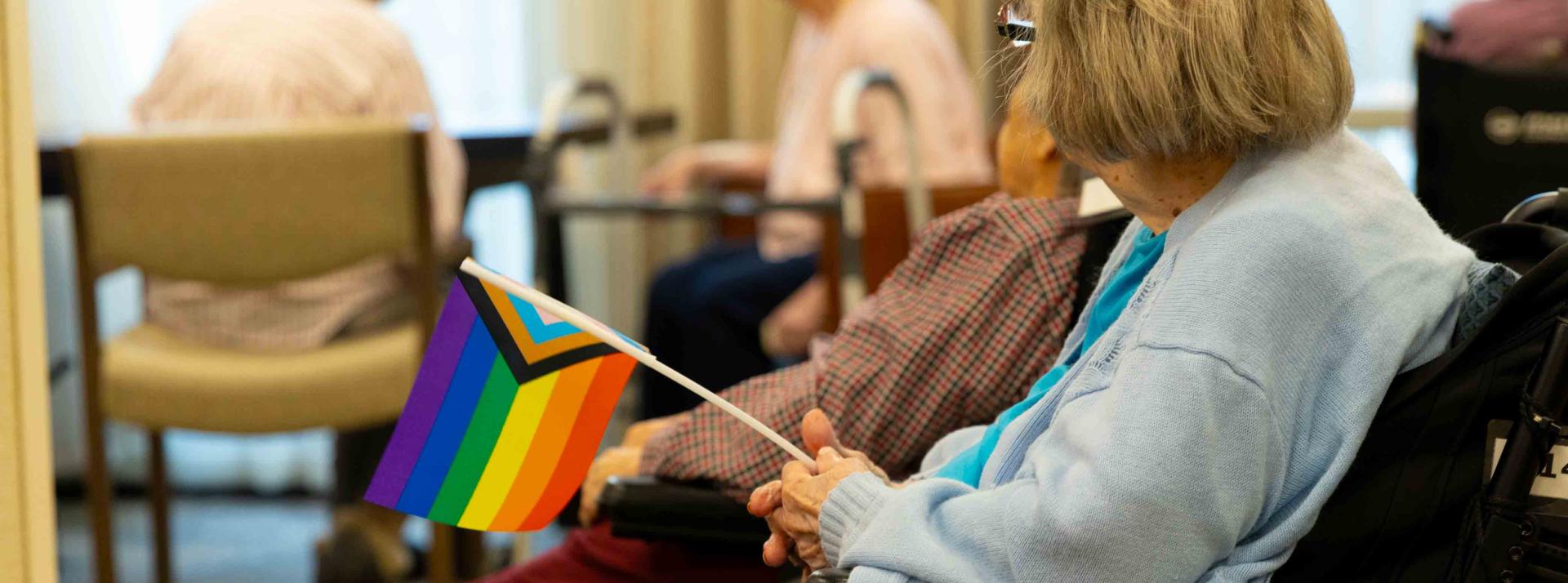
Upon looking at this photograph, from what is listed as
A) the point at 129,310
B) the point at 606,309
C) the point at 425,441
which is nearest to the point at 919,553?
the point at 425,441

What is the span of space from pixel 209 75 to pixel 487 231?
3.99 ft

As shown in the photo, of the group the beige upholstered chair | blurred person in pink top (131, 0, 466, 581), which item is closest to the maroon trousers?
the beige upholstered chair

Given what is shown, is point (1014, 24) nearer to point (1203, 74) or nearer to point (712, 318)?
point (1203, 74)

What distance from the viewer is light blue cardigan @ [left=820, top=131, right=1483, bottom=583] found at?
84 centimetres

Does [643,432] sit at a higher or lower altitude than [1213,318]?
lower

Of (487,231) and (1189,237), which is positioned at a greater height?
(1189,237)

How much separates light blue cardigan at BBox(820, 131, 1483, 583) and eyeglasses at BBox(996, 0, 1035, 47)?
162 millimetres

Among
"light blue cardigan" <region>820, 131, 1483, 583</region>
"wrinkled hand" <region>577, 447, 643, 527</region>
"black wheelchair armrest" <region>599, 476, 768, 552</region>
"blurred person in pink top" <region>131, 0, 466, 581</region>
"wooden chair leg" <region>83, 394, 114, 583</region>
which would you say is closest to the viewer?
"light blue cardigan" <region>820, 131, 1483, 583</region>

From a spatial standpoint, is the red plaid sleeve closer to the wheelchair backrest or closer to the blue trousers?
the wheelchair backrest

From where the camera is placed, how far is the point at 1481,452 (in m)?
0.88

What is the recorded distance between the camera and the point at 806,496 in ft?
3.47

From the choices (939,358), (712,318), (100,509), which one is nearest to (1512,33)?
(712,318)

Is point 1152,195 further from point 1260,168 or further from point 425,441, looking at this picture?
point 425,441

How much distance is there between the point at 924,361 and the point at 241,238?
1.23m
